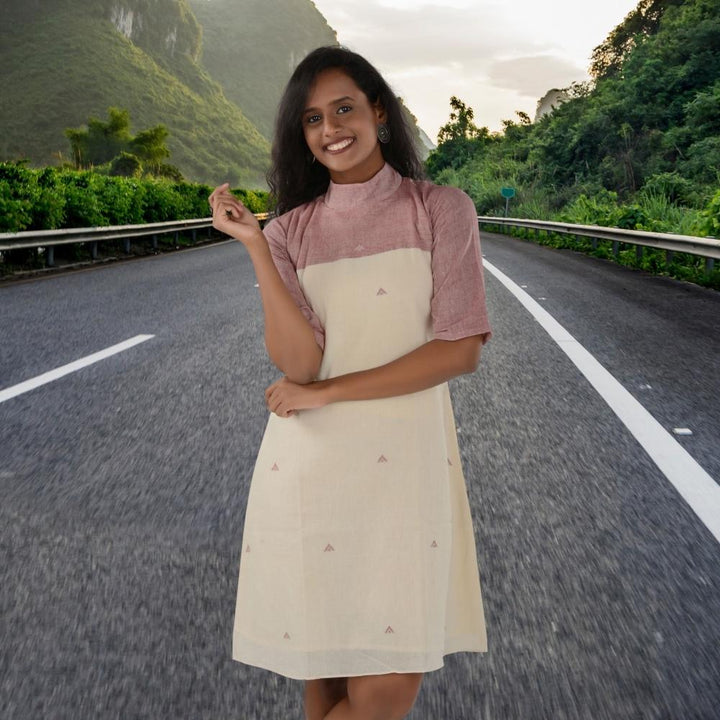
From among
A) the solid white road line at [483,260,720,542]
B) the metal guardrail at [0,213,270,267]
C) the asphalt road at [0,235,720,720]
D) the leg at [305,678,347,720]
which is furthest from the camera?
the metal guardrail at [0,213,270,267]

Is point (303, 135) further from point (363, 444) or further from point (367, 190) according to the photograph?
point (363, 444)

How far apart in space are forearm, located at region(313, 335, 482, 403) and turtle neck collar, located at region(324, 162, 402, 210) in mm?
368

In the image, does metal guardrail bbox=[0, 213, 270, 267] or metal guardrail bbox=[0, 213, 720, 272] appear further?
metal guardrail bbox=[0, 213, 270, 267]

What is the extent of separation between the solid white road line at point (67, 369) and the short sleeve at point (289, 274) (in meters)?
4.86

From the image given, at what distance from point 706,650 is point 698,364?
16.5 ft

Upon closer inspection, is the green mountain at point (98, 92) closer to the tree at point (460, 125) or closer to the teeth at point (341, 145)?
the tree at point (460, 125)

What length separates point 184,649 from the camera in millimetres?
2781

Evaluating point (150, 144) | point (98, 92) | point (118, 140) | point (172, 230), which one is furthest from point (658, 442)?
point (98, 92)

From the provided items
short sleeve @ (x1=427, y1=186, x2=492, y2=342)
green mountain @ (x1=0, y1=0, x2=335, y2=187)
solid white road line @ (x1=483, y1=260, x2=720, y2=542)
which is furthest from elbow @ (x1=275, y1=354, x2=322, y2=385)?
green mountain @ (x1=0, y1=0, x2=335, y2=187)

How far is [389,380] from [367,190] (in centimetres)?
45

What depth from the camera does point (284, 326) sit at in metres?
1.77

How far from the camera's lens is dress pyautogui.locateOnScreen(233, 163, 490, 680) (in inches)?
68.5

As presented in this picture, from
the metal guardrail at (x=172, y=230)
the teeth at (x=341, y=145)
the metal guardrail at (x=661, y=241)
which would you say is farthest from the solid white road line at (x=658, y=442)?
the metal guardrail at (x=661, y=241)

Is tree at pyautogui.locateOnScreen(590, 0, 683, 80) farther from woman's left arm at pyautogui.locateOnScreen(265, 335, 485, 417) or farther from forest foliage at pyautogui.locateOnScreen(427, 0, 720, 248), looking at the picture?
woman's left arm at pyautogui.locateOnScreen(265, 335, 485, 417)
